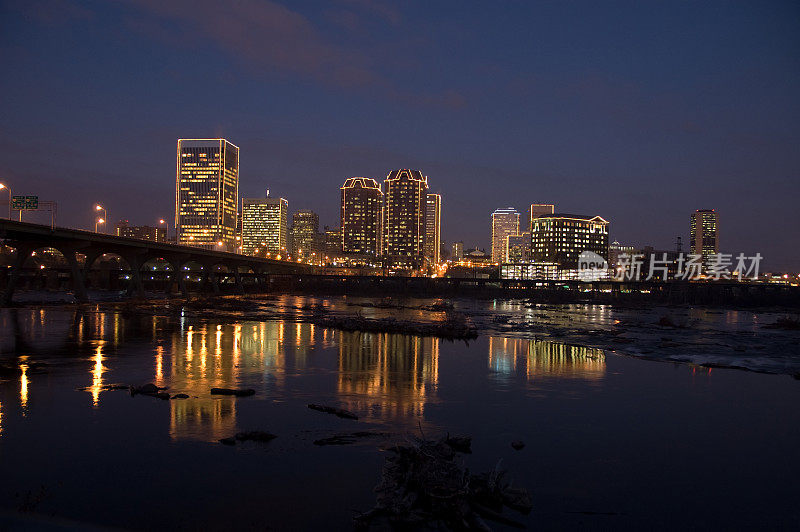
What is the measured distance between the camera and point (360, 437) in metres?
14.8

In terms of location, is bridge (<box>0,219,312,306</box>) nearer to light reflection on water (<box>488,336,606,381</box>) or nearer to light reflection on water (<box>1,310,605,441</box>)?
light reflection on water (<box>1,310,605,441</box>)

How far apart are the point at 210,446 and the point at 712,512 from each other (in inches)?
446

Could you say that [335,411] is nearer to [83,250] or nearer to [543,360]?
[543,360]

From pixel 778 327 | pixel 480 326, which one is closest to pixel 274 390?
pixel 480 326

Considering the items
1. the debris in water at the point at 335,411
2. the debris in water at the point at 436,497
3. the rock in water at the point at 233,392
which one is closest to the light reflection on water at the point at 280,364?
the rock in water at the point at 233,392

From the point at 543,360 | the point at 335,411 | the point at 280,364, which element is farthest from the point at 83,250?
the point at 335,411

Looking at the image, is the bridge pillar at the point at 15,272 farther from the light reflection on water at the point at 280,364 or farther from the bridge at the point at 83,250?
the light reflection on water at the point at 280,364

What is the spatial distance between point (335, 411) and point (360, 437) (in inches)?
105

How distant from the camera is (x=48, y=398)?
711 inches

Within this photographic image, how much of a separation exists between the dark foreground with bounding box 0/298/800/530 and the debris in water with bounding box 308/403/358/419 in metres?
0.29

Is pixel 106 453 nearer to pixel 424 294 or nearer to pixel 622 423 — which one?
pixel 622 423

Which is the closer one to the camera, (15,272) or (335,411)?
(335,411)

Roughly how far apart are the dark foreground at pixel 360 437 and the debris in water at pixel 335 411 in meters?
0.29

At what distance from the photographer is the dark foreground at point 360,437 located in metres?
10.7
